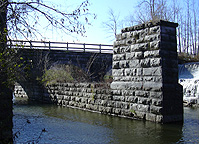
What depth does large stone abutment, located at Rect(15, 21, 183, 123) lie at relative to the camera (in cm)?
795

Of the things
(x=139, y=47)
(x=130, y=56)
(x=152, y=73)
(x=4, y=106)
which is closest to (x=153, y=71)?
(x=152, y=73)

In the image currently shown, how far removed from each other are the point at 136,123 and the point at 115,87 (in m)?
2.03

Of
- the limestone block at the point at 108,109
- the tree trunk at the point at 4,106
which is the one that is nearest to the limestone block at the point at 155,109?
the limestone block at the point at 108,109

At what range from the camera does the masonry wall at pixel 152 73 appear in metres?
7.93

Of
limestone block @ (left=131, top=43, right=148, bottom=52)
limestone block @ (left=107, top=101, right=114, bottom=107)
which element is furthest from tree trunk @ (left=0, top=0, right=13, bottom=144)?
limestone block @ (left=107, top=101, right=114, bottom=107)

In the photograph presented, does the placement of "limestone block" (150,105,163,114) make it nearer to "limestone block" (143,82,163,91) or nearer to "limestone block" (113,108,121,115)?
"limestone block" (143,82,163,91)

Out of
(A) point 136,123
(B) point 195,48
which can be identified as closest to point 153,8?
(B) point 195,48

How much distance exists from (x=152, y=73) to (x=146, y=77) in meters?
0.29

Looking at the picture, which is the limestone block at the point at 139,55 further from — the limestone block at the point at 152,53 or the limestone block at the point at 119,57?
the limestone block at the point at 119,57

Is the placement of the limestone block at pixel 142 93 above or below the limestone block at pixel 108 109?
above

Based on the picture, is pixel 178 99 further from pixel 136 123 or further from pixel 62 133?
pixel 62 133

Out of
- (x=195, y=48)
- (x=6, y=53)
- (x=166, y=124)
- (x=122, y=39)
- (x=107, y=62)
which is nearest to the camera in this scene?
(x=6, y=53)

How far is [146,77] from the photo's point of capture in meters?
8.45

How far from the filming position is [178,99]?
8180 millimetres
